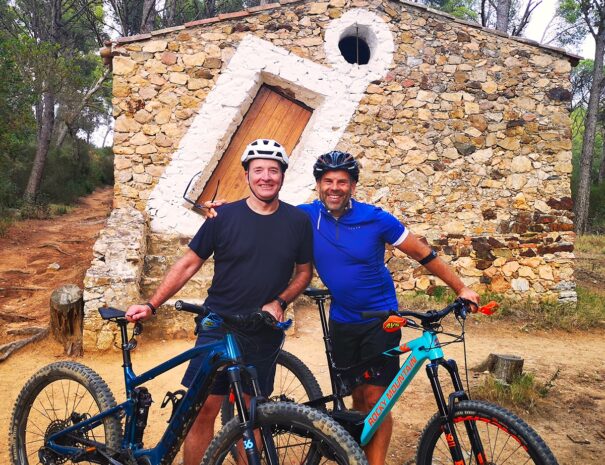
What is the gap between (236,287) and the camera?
2336 mm

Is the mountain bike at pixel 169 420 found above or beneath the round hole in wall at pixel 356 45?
beneath

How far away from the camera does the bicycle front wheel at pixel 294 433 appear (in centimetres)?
175

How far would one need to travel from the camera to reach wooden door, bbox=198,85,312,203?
6477 millimetres

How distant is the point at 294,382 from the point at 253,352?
78cm

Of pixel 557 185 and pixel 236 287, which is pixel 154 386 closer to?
pixel 236 287

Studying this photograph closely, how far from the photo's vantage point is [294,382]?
302 centimetres

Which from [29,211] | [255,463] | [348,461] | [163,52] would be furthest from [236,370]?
[29,211]

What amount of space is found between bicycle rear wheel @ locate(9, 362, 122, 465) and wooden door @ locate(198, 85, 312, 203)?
12.8ft

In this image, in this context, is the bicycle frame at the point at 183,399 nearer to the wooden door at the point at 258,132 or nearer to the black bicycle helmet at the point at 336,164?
the black bicycle helmet at the point at 336,164

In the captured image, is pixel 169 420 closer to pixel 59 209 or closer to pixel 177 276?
pixel 177 276

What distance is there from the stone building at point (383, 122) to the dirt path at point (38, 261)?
1.55 meters

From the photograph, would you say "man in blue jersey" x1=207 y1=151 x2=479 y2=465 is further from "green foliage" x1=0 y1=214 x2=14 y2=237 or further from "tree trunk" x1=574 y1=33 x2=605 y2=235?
"tree trunk" x1=574 y1=33 x2=605 y2=235

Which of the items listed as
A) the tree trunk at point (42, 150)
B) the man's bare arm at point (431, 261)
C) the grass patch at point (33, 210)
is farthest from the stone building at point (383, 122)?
the tree trunk at point (42, 150)

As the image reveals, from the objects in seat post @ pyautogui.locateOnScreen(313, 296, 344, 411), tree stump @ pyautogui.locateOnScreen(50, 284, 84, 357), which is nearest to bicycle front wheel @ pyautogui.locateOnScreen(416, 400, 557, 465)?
seat post @ pyautogui.locateOnScreen(313, 296, 344, 411)
